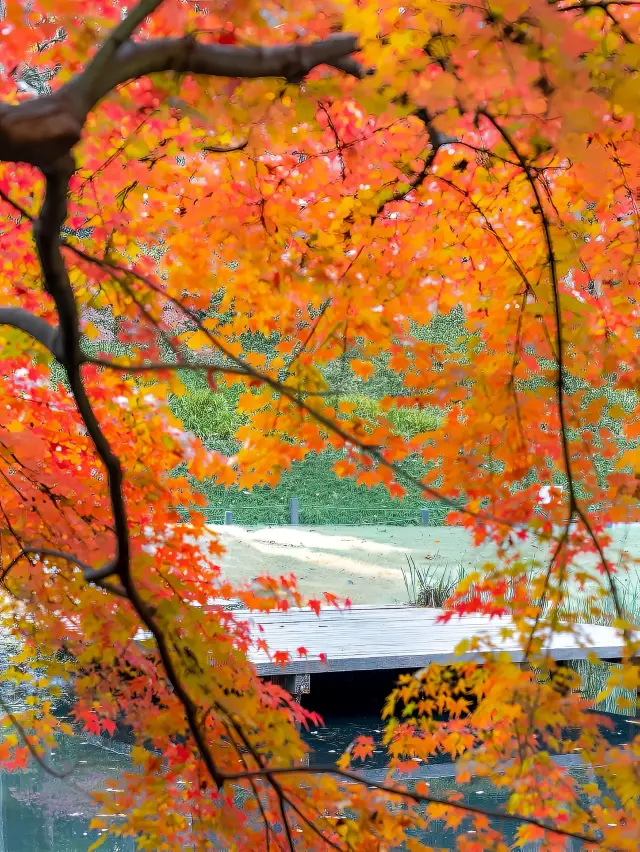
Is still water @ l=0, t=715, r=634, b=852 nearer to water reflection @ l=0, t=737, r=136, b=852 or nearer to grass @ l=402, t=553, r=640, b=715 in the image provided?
water reflection @ l=0, t=737, r=136, b=852

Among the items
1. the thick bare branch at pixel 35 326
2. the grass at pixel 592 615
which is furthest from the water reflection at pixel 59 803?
the thick bare branch at pixel 35 326

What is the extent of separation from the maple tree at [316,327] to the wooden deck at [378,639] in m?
1.15

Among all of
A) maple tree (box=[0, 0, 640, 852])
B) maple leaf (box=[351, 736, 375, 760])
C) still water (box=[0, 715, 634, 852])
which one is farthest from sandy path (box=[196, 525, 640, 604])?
maple tree (box=[0, 0, 640, 852])

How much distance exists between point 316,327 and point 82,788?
2.65 meters

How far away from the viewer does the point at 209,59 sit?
1.08m

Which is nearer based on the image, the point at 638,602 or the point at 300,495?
the point at 638,602

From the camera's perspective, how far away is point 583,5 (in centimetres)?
160

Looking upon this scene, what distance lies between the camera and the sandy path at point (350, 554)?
9.24 m

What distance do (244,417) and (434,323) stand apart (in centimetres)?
276

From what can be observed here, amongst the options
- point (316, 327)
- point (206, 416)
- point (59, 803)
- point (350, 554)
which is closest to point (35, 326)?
point (316, 327)

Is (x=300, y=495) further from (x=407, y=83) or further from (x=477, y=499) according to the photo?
(x=407, y=83)

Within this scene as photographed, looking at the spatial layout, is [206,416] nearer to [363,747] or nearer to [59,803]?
[59,803]

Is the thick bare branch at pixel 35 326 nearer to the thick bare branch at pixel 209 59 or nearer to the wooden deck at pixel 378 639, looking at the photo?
the thick bare branch at pixel 209 59

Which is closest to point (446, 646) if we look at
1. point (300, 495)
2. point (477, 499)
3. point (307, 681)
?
point (307, 681)
